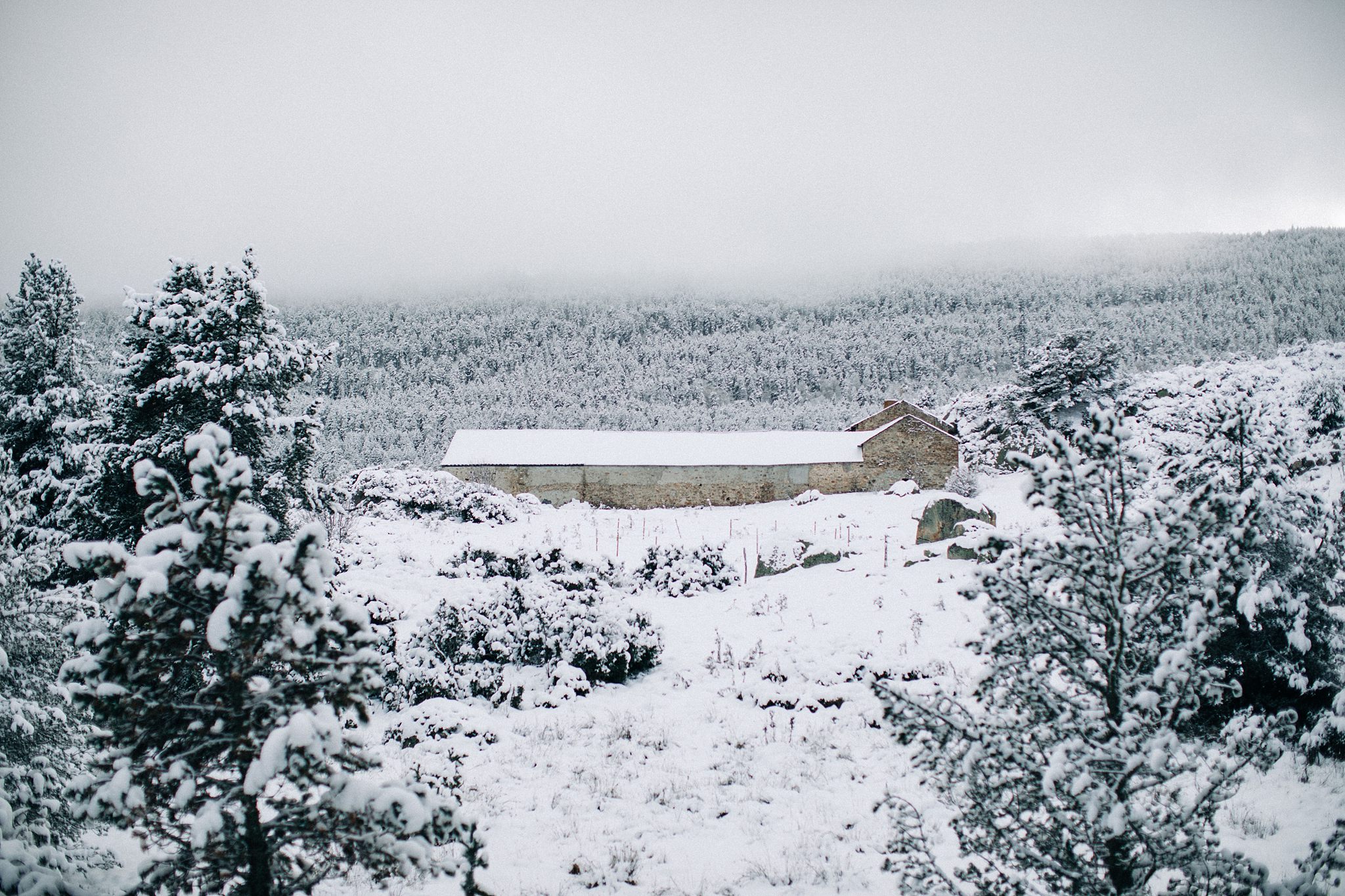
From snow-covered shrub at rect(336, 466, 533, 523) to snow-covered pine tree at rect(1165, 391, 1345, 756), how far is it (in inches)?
897

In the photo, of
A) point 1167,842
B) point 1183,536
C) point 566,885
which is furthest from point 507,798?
point 1183,536

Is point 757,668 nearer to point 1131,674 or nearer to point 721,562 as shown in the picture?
point 721,562

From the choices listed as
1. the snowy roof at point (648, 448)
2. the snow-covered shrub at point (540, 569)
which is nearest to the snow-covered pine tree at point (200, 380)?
the snow-covered shrub at point (540, 569)

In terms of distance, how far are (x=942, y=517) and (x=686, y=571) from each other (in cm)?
731

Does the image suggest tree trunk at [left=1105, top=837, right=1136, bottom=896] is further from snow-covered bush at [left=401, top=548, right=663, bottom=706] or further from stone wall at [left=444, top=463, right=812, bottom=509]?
stone wall at [left=444, top=463, right=812, bottom=509]

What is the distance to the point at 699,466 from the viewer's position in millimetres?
38219

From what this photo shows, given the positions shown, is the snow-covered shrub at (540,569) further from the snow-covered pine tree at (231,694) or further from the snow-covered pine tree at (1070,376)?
the snow-covered pine tree at (1070,376)

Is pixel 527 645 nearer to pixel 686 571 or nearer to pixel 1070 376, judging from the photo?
pixel 686 571

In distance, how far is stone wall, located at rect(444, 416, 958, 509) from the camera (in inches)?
1467

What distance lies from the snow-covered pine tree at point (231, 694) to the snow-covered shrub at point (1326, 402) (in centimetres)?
1336

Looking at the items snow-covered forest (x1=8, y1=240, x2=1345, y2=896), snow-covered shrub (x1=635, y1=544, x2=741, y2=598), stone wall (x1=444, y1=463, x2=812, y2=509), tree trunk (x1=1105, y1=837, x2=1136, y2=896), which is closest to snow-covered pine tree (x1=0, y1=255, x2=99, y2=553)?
snow-covered forest (x1=8, y1=240, x2=1345, y2=896)

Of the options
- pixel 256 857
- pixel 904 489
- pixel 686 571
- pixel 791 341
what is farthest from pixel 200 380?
pixel 791 341

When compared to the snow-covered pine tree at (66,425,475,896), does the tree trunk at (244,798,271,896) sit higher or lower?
lower

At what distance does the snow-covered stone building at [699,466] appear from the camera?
37.3 m
